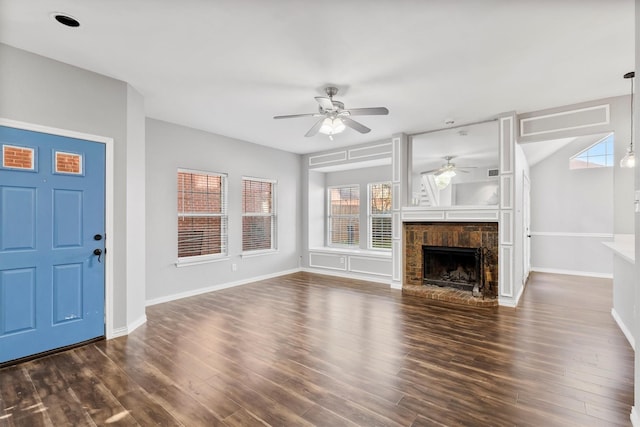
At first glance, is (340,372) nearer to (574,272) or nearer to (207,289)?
(207,289)

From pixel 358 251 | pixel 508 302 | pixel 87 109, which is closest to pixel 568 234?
pixel 508 302

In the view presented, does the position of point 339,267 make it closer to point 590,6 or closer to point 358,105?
point 358,105

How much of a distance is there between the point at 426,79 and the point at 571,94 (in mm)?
2032

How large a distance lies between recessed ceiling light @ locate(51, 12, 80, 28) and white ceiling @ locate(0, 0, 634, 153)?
60mm

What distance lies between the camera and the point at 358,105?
4.06 meters

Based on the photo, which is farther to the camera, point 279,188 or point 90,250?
point 279,188

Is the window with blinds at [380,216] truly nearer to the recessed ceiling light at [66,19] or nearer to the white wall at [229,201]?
the white wall at [229,201]

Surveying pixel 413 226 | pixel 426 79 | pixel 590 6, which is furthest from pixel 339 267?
pixel 590 6

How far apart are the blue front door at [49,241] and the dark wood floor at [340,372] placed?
0.26m

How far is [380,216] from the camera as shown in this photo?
665cm

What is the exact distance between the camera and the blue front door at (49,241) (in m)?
2.68

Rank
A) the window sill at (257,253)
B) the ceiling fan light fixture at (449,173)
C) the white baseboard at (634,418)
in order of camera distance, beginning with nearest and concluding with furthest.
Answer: the white baseboard at (634,418), the ceiling fan light fixture at (449,173), the window sill at (257,253)

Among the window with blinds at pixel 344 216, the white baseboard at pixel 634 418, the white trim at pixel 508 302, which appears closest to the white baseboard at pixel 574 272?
the white trim at pixel 508 302

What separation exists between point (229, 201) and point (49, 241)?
290cm
